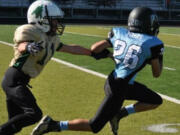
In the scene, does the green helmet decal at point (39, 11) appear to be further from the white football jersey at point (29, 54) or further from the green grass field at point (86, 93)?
the green grass field at point (86, 93)

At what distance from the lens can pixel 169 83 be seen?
27.8 feet

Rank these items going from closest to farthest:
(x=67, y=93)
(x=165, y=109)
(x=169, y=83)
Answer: (x=165, y=109) < (x=67, y=93) < (x=169, y=83)

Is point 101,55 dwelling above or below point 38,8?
below

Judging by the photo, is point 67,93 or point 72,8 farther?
point 72,8

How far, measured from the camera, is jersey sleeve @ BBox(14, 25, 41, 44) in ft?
13.3

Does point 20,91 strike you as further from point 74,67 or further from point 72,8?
point 72,8

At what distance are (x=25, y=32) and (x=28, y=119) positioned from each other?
0.86m

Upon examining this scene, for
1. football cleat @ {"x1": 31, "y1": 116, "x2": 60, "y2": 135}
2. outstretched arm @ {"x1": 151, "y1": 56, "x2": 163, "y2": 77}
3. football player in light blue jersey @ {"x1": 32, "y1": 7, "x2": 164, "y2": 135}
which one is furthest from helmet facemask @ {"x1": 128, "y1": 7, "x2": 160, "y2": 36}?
football cleat @ {"x1": 31, "y1": 116, "x2": 60, "y2": 135}

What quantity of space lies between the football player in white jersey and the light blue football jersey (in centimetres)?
67

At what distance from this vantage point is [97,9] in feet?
146

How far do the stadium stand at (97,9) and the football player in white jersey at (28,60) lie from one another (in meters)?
35.0

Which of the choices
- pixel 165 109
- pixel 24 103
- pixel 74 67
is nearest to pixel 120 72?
pixel 24 103

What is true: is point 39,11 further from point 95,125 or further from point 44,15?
point 95,125

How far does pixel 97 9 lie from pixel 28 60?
4095cm
